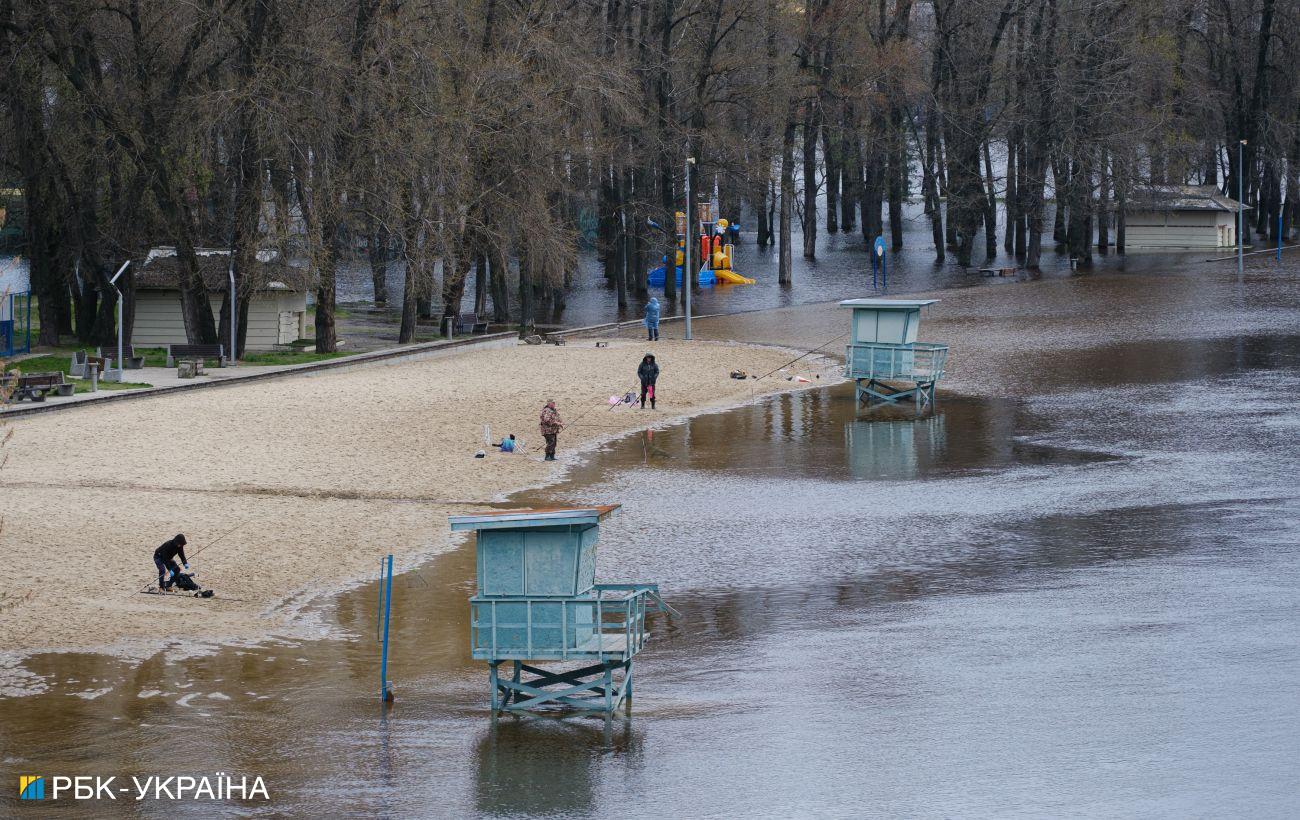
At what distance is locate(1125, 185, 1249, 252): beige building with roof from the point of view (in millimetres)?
81500

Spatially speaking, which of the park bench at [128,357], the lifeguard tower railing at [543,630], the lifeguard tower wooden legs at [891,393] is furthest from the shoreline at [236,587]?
the park bench at [128,357]

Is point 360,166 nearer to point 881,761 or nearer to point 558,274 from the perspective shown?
point 558,274

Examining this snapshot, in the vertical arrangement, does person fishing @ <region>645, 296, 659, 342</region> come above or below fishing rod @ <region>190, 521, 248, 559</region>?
above

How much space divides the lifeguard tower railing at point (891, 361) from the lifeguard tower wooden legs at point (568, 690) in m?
24.7

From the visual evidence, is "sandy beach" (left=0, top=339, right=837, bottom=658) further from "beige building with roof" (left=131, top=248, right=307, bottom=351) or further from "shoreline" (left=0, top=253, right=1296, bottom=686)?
"beige building with roof" (left=131, top=248, right=307, bottom=351)

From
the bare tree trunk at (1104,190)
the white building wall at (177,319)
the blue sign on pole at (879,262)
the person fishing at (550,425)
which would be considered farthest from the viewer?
the bare tree trunk at (1104,190)

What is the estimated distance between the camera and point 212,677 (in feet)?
56.1

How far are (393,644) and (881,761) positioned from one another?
274 inches

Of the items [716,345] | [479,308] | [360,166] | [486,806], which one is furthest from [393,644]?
[479,308]

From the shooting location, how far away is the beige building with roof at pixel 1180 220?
81500 millimetres

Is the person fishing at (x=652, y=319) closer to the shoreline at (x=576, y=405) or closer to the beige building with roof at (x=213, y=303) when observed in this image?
the shoreline at (x=576, y=405)

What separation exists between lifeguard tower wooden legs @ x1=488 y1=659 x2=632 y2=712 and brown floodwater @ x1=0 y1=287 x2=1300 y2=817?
0.29m

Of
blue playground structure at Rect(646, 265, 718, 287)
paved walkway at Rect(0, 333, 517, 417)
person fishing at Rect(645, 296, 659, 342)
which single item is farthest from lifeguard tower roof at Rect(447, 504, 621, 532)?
blue playground structure at Rect(646, 265, 718, 287)

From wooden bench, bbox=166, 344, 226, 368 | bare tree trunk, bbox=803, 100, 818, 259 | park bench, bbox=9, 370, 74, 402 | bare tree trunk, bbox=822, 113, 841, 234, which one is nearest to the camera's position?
park bench, bbox=9, 370, 74, 402
